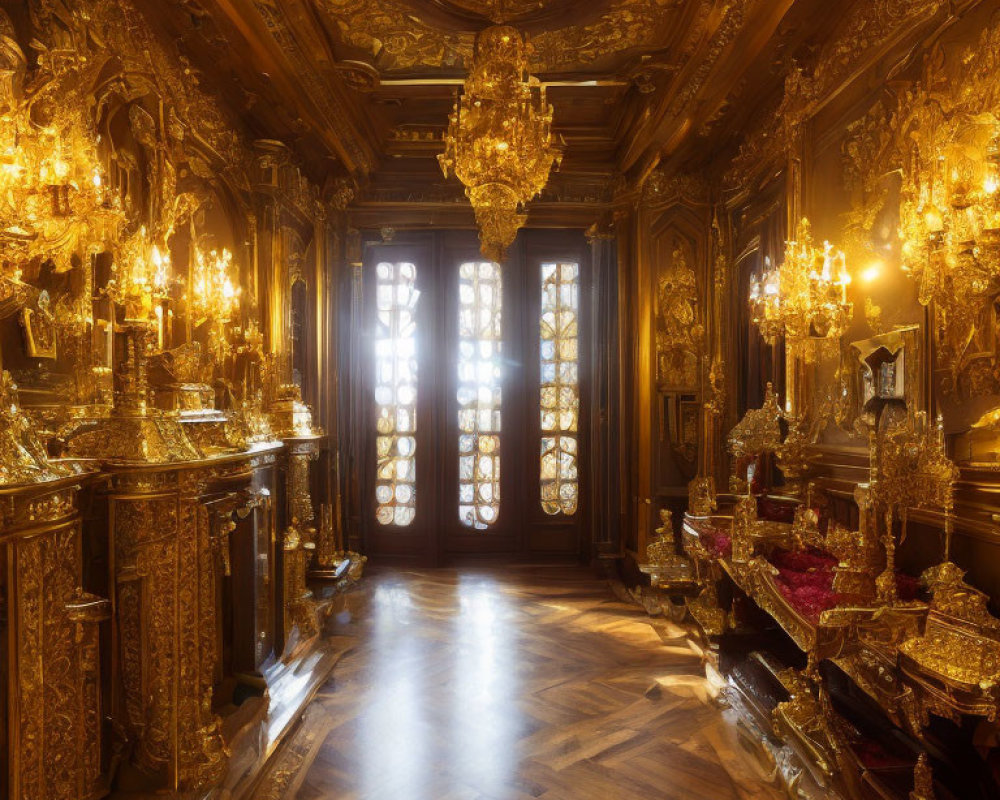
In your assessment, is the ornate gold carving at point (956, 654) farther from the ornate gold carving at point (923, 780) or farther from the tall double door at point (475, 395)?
the tall double door at point (475, 395)

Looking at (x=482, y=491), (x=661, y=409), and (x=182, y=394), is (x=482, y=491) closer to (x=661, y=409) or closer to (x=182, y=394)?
(x=661, y=409)

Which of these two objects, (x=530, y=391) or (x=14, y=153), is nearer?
(x=14, y=153)

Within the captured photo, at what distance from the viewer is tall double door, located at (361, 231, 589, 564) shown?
7078 mm

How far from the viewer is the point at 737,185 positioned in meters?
5.31

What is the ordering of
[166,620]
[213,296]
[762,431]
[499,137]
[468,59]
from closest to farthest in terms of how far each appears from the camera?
[166,620] < [499,137] < [468,59] < [213,296] < [762,431]

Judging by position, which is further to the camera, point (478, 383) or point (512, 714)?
point (478, 383)

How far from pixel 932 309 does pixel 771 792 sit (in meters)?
2.25

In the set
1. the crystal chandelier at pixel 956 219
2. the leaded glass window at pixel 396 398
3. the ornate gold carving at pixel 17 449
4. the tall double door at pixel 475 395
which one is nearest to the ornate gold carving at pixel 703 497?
the tall double door at pixel 475 395

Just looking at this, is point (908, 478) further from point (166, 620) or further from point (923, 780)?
point (166, 620)

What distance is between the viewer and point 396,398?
7094 mm

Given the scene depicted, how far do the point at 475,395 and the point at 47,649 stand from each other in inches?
205

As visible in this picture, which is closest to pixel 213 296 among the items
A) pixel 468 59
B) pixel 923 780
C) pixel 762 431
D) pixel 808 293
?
pixel 468 59

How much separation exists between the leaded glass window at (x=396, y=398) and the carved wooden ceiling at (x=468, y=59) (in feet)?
5.13

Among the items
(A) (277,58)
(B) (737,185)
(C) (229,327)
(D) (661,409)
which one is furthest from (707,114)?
(C) (229,327)
